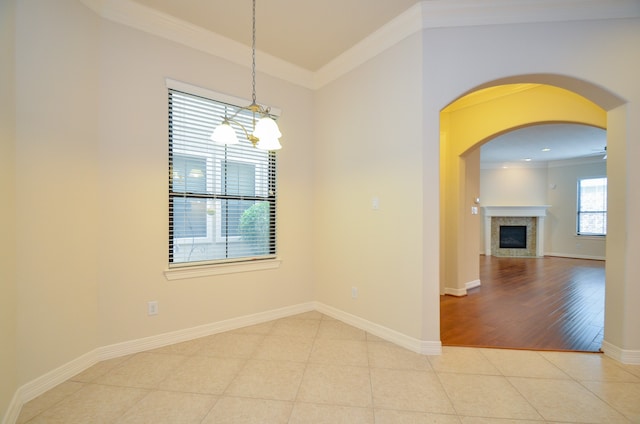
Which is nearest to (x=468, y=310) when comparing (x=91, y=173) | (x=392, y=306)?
(x=392, y=306)


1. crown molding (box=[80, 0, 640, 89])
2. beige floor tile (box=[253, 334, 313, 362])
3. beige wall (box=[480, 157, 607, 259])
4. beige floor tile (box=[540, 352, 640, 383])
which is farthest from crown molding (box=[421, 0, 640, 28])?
beige wall (box=[480, 157, 607, 259])

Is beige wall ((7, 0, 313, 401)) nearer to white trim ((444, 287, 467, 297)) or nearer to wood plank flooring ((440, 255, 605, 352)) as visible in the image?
wood plank flooring ((440, 255, 605, 352))

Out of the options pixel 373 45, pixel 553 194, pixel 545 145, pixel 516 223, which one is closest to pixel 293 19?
pixel 373 45

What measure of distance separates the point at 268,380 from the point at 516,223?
938 centimetres

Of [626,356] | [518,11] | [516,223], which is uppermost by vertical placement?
[518,11]

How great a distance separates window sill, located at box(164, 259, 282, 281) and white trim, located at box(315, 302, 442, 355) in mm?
889

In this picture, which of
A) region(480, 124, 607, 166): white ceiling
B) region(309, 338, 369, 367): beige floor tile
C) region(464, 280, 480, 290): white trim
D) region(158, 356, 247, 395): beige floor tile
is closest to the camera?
region(158, 356, 247, 395): beige floor tile

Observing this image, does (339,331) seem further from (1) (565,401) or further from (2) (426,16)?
(2) (426,16)

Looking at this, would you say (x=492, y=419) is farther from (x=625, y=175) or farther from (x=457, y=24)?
(x=457, y=24)

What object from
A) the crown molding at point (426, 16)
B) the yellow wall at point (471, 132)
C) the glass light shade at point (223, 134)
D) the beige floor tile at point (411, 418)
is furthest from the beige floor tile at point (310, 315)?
the crown molding at point (426, 16)

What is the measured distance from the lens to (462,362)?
2283mm

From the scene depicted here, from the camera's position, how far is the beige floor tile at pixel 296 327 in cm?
286

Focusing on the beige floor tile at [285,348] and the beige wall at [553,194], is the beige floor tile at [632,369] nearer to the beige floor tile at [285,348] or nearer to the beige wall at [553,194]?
the beige floor tile at [285,348]

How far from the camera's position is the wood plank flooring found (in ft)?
8.87
